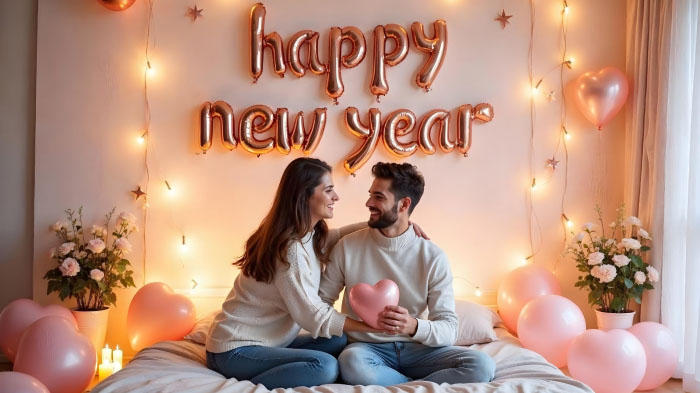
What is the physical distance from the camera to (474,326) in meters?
3.38

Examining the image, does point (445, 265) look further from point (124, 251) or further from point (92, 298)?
point (92, 298)

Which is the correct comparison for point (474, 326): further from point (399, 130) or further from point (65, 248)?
point (65, 248)

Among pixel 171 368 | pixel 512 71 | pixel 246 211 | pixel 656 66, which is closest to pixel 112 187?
pixel 246 211

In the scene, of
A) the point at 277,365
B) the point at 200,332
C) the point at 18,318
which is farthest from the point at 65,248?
the point at 277,365

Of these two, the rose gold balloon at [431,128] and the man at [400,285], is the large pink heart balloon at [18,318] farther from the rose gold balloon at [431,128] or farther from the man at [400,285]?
the rose gold balloon at [431,128]

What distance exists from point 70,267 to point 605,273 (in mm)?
2881

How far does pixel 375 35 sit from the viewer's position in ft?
12.7

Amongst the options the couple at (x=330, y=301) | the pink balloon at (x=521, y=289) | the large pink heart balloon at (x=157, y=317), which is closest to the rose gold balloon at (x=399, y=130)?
the couple at (x=330, y=301)

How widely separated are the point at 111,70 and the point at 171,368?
6.45 feet

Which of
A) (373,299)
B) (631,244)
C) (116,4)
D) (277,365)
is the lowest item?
(277,365)

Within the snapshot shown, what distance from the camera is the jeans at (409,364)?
263 centimetres

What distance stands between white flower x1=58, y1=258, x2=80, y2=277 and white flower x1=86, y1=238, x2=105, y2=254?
0.11m

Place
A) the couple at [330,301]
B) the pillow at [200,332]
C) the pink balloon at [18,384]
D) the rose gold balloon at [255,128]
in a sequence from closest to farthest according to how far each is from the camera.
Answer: the pink balloon at [18,384]
the couple at [330,301]
the pillow at [200,332]
the rose gold balloon at [255,128]

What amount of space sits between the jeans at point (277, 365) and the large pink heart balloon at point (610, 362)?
1.30 metres
